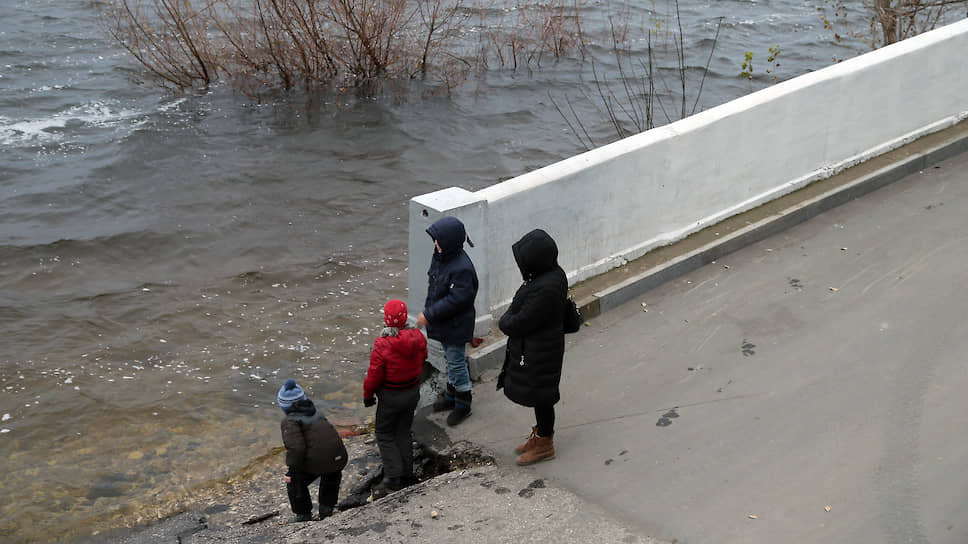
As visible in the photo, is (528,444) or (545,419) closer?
(545,419)

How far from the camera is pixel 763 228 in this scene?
8570mm

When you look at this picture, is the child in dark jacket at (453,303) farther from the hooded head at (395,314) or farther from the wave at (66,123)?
the wave at (66,123)

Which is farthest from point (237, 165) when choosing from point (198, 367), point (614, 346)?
point (614, 346)

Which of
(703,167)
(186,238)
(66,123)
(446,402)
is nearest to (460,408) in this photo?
(446,402)

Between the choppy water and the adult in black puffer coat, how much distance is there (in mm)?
2955

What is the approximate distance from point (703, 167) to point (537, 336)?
3.33 metres

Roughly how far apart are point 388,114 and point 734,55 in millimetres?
9212

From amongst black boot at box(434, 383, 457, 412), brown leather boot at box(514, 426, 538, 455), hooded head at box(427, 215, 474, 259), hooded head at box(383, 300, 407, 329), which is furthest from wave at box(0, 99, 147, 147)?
brown leather boot at box(514, 426, 538, 455)

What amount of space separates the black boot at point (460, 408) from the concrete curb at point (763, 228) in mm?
442

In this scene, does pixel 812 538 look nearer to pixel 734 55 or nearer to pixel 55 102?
pixel 55 102

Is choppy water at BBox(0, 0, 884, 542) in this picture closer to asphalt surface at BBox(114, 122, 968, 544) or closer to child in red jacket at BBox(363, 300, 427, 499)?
asphalt surface at BBox(114, 122, 968, 544)

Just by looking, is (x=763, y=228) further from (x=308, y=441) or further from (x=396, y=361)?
(x=308, y=441)

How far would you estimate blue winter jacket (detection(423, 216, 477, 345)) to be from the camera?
20.1 feet

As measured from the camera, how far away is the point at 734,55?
73.2 feet
